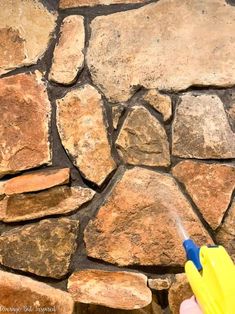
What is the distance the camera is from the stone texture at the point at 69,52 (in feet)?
3.36

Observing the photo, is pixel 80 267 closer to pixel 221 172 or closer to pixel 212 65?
pixel 221 172

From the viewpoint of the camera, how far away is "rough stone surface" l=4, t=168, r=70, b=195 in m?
0.99

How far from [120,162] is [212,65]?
0.29 metres

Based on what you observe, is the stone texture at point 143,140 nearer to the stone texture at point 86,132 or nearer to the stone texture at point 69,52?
the stone texture at point 86,132

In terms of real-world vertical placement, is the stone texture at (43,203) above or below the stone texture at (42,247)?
above

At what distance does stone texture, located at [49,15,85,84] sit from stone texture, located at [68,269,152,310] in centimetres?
45

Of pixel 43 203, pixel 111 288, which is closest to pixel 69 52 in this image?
pixel 43 203

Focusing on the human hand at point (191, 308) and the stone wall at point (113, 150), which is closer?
the human hand at point (191, 308)

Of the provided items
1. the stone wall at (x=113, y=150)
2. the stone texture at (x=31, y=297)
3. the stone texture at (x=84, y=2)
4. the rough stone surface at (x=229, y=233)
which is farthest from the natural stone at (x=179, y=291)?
the stone texture at (x=84, y=2)

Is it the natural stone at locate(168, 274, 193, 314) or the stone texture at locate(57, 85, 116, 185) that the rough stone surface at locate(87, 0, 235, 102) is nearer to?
the stone texture at locate(57, 85, 116, 185)

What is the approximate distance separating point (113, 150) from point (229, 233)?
12.2 inches

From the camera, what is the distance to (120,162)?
3.24ft

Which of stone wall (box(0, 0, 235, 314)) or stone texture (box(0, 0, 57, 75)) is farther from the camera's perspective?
stone texture (box(0, 0, 57, 75))

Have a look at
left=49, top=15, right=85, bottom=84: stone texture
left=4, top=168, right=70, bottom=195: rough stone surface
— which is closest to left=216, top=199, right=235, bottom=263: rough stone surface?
left=4, top=168, right=70, bottom=195: rough stone surface
